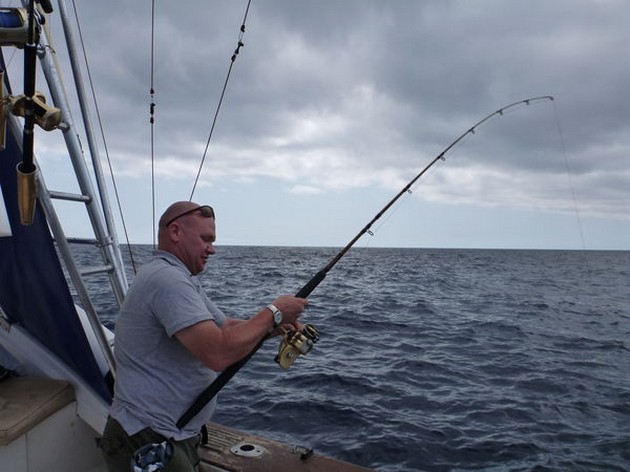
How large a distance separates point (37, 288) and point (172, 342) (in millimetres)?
1231

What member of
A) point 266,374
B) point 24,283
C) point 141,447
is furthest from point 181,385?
point 266,374

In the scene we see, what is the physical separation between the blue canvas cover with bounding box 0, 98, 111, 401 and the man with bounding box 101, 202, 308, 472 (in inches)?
28.5

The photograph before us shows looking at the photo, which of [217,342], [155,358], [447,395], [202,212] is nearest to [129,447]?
[155,358]

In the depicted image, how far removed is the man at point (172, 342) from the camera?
2.18 m

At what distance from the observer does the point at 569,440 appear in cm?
618

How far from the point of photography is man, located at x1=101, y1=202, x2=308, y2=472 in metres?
2.18

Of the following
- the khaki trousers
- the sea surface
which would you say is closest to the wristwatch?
the khaki trousers

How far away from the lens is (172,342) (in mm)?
2334

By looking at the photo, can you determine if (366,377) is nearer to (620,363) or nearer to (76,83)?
(620,363)

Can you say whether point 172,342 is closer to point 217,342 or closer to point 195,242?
point 217,342

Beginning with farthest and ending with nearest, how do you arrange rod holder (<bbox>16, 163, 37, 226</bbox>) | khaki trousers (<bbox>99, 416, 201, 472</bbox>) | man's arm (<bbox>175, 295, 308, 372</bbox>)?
1. khaki trousers (<bbox>99, 416, 201, 472</bbox>)
2. man's arm (<bbox>175, 295, 308, 372</bbox>)
3. rod holder (<bbox>16, 163, 37, 226</bbox>)

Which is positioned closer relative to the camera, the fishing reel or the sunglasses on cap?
the sunglasses on cap

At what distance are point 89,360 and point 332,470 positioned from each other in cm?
170

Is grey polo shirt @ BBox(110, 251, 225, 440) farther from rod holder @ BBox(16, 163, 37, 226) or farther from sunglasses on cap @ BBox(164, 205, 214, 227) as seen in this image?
rod holder @ BBox(16, 163, 37, 226)
